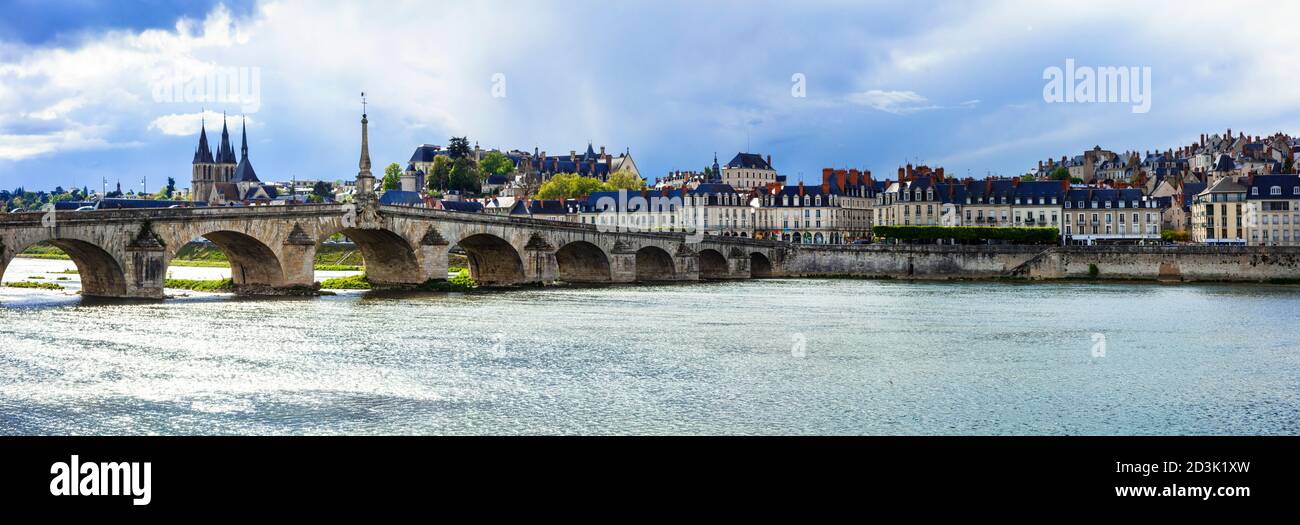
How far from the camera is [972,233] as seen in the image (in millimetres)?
80000

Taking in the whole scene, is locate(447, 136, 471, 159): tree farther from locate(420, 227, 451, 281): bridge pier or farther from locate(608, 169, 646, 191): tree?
locate(420, 227, 451, 281): bridge pier

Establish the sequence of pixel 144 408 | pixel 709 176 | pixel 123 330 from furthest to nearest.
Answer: pixel 709 176 < pixel 123 330 < pixel 144 408

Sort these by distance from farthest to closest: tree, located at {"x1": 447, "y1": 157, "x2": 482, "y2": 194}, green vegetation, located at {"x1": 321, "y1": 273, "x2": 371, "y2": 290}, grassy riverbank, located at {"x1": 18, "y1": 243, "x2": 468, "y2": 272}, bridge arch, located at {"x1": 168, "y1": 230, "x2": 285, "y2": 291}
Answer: tree, located at {"x1": 447, "y1": 157, "x2": 482, "y2": 194} < grassy riverbank, located at {"x1": 18, "y1": 243, "x2": 468, "y2": 272} < green vegetation, located at {"x1": 321, "y1": 273, "x2": 371, "y2": 290} < bridge arch, located at {"x1": 168, "y1": 230, "x2": 285, "y2": 291}

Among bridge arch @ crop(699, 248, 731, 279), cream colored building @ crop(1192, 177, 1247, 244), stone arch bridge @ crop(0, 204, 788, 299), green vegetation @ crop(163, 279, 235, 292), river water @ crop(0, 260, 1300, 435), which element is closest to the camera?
river water @ crop(0, 260, 1300, 435)

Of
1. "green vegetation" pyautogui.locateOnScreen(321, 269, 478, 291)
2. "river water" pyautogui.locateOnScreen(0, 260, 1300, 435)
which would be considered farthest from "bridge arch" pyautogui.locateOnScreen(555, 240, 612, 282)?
"river water" pyautogui.locateOnScreen(0, 260, 1300, 435)

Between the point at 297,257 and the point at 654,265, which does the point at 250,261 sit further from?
the point at 654,265

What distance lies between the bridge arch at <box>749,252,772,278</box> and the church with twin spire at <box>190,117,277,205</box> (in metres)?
86.4

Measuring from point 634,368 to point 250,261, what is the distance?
26.6 metres

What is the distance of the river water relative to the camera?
21531mm

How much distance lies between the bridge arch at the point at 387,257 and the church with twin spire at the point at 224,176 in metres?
94.3
